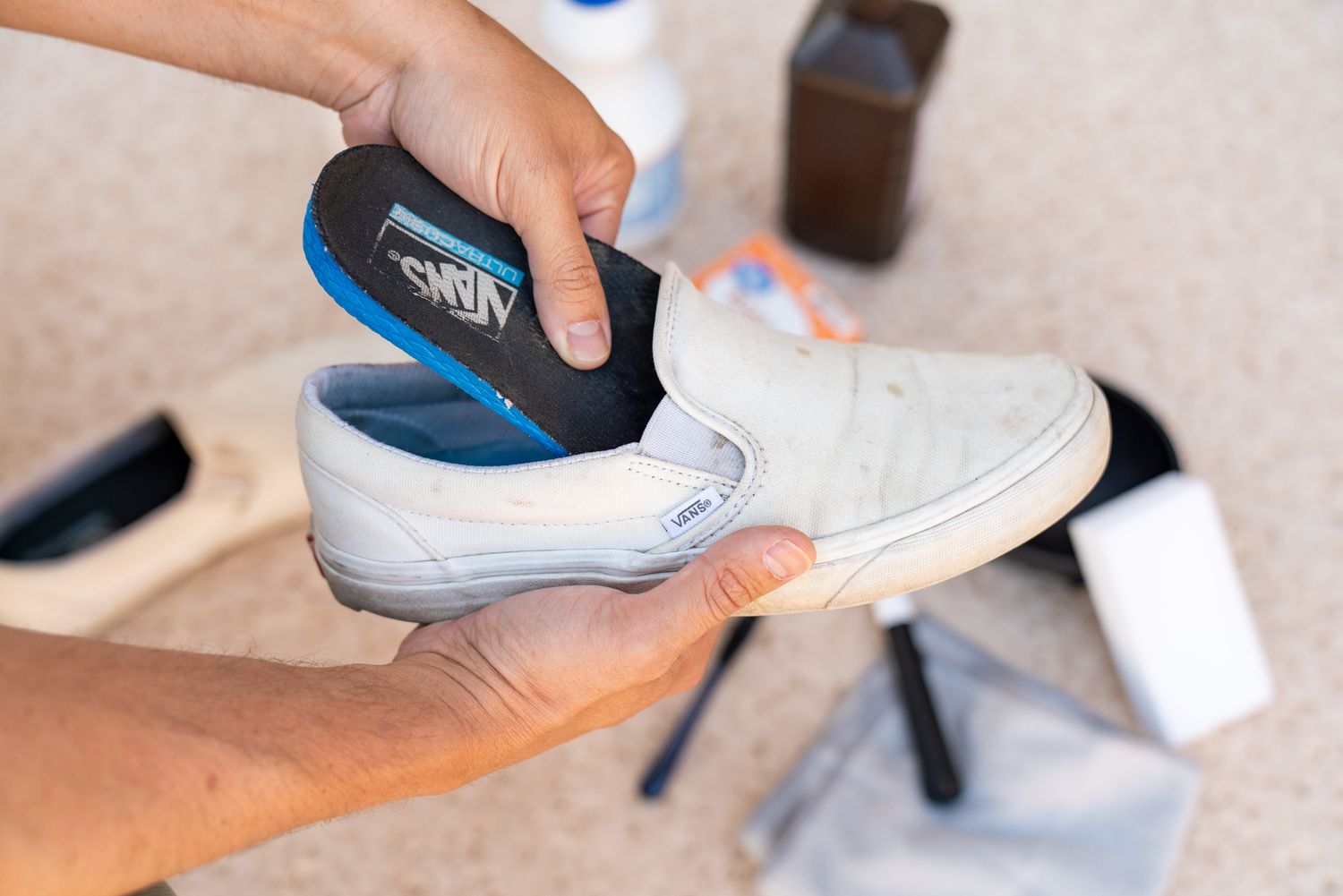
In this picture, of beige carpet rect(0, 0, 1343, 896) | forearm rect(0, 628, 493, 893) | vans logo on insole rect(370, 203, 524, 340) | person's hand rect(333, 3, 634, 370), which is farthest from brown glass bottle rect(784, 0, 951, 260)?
forearm rect(0, 628, 493, 893)

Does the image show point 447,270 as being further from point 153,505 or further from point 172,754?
point 153,505

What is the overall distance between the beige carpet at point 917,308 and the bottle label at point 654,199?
0.05 m

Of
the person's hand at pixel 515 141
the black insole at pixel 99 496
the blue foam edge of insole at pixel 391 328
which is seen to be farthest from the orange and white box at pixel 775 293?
the black insole at pixel 99 496

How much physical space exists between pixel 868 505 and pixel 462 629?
0.21 meters

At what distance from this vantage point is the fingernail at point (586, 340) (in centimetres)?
50

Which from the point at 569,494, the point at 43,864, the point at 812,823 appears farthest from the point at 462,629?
the point at 812,823

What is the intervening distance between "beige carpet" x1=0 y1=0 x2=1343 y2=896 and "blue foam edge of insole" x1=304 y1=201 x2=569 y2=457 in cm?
31

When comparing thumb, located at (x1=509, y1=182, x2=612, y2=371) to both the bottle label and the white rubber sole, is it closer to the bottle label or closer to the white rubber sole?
the white rubber sole

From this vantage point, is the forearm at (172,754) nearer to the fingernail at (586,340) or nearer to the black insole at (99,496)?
the fingernail at (586,340)

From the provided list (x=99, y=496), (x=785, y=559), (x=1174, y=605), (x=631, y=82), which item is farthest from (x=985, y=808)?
(x=99, y=496)

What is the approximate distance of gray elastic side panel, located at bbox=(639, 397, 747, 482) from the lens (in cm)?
49

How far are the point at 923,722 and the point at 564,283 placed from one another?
383mm

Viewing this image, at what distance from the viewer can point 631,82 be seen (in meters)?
0.76

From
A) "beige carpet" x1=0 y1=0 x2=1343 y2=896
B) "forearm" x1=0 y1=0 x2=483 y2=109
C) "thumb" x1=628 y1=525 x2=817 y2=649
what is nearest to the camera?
"thumb" x1=628 y1=525 x2=817 y2=649
